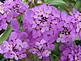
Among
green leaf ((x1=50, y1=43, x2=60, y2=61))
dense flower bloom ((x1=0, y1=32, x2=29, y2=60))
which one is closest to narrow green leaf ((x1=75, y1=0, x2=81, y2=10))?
green leaf ((x1=50, y1=43, x2=60, y2=61))

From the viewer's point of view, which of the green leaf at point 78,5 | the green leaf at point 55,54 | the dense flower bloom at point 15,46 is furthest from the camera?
the green leaf at point 78,5

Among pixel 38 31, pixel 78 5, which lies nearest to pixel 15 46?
pixel 38 31

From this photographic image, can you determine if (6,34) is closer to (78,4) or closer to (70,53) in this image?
(70,53)

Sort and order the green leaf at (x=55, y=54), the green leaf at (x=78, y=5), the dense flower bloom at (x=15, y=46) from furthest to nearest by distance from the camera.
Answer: the green leaf at (x=78, y=5), the green leaf at (x=55, y=54), the dense flower bloom at (x=15, y=46)

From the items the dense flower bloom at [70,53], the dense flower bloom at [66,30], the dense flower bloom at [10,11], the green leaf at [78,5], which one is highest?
the dense flower bloom at [10,11]

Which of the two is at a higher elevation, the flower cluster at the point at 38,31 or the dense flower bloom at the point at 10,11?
the dense flower bloom at the point at 10,11

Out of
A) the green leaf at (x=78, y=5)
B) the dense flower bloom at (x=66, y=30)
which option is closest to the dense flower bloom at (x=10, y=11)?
the dense flower bloom at (x=66, y=30)

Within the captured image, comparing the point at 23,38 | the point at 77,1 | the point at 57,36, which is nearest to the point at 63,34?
the point at 57,36

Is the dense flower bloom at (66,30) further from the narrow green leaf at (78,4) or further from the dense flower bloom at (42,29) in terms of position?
the narrow green leaf at (78,4)

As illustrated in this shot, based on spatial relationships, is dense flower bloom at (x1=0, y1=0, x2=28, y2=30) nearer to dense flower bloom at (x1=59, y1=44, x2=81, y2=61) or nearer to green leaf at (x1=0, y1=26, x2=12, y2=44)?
green leaf at (x1=0, y1=26, x2=12, y2=44)
